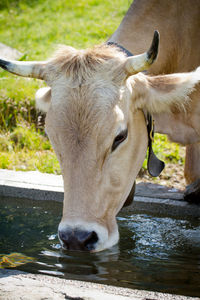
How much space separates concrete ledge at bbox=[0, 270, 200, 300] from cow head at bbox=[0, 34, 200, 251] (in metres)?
0.35

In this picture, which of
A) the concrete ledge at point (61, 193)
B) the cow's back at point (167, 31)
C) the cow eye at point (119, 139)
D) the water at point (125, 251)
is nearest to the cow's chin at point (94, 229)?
the water at point (125, 251)

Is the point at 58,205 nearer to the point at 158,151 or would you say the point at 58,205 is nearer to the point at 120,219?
the point at 120,219

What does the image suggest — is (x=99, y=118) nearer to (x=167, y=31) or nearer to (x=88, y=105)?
(x=88, y=105)

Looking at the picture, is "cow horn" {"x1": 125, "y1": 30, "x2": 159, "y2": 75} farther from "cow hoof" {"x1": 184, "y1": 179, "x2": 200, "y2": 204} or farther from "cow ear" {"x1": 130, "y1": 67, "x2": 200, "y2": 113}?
"cow hoof" {"x1": 184, "y1": 179, "x2": 200, "y2": 204}

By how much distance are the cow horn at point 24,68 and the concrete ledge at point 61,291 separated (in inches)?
58.5

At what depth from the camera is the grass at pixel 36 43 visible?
629cm

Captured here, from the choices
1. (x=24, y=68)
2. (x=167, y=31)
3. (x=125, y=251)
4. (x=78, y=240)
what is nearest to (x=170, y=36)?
(x=167, y=31)

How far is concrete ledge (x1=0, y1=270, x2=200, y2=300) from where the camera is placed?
2504mm

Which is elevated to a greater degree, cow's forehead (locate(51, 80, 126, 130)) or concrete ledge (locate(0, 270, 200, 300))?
cow's forehead (locate(51, 80, 126, 130))

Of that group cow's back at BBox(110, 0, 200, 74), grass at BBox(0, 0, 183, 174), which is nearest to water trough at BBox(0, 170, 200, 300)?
grass at BBox(0, 0, 183, 174)

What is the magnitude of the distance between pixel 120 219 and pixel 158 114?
3.38ft

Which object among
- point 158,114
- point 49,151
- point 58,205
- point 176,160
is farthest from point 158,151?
point 158,114

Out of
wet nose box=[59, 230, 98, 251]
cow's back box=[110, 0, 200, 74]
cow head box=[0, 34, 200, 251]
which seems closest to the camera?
wet nose box=[59, 230, 98, 251]

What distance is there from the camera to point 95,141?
3166 mm
